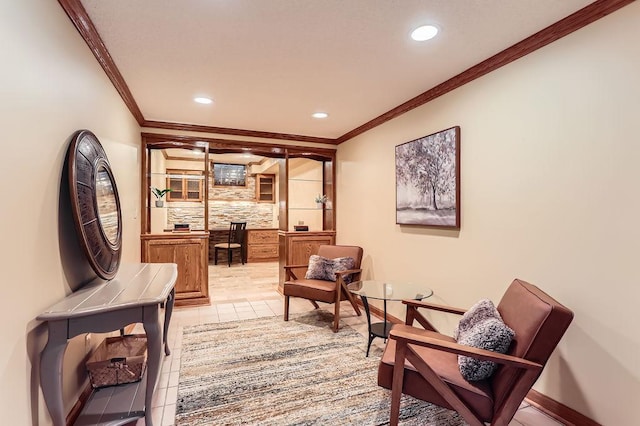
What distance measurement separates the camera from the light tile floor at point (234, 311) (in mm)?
2066

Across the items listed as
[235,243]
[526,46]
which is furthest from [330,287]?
[235,243]

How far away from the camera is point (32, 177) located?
4.79 feet

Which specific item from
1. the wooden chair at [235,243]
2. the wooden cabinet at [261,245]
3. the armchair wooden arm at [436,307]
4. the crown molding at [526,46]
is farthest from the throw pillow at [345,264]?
the wooden cabinet at [261,245]

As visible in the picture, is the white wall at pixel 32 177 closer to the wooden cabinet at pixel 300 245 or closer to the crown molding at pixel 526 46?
the crown molding at pixel 526 46

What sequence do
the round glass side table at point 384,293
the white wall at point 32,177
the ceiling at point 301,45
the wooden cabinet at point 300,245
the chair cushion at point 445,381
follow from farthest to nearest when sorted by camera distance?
the wooden cabinet at point 300,245, the round glass side table at point 384,293, the ceiling at point 301,45, the chair cushion at point 445,381, the white wall at point 32,177

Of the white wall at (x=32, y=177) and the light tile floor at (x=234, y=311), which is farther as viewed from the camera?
the light tile floor at (x=234, y=311)

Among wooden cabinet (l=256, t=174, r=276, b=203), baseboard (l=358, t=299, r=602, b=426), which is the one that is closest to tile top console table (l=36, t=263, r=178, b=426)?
baseboard (l=358, t=299, r=602, b=426)

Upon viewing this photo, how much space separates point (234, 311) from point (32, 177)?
3.05 meters

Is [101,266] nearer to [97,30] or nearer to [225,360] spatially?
[225,360]

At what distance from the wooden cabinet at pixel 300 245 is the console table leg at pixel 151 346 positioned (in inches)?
123

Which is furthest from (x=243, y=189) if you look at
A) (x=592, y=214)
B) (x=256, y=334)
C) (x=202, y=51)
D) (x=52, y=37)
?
(x=592, y=214)

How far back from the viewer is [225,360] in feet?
9.07

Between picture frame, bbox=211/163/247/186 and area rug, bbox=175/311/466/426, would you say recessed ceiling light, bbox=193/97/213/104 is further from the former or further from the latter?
picture frame, bbox=211/163/247/186

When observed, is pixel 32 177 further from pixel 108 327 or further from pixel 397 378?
pixel 397 378
